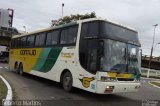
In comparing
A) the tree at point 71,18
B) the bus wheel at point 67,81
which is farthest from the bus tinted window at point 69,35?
the tree at point 71,18

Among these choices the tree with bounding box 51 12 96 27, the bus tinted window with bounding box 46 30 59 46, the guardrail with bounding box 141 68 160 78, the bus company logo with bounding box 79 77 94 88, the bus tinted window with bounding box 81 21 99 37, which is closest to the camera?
the bus company logo with bounding box 79 77 94 88

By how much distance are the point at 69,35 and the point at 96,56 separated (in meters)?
2.96

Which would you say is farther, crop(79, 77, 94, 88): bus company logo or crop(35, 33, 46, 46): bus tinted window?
crop(35, 33, 46, 46): bus tinted window

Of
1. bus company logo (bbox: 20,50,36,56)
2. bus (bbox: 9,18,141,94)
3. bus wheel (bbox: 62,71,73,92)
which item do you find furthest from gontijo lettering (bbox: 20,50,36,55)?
bus wheel (bbox: 62,71,73,92)

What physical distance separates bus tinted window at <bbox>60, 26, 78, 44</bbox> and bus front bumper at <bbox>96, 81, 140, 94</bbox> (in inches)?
120

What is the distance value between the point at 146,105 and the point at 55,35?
6.50 meters

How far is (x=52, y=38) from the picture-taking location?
1680cm

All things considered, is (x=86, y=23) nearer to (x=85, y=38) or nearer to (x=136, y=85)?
(x=85, y=38)

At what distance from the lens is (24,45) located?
859 inches

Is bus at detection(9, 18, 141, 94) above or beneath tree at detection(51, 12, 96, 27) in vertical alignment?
beneath

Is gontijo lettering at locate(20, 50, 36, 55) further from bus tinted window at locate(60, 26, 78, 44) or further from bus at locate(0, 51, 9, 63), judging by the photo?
bus at locate(0, 51, 9, 63)

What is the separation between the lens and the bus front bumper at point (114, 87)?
12.0 meters

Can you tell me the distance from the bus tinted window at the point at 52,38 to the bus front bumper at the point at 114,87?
16.3ft

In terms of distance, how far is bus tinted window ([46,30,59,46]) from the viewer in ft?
53.5
